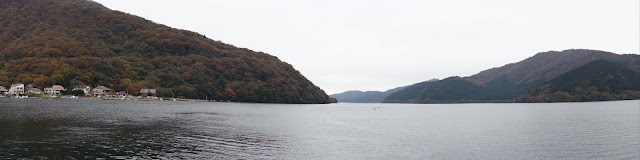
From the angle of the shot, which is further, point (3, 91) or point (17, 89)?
point (3, 91)

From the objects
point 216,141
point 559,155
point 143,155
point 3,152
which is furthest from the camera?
point 216,141

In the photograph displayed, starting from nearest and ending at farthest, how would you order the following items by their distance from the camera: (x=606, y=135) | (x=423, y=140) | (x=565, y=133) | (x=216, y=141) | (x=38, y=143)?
(x=38, y=143) → (x=216, y=141) → (x=423, y=140) → (x=606, y=135) → (x=565, y=133)

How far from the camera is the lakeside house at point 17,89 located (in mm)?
194250

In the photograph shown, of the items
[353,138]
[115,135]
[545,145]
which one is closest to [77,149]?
[115,135]

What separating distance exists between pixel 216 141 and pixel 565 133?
218ft

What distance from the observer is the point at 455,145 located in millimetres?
61812

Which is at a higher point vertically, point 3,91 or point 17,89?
point 17,89

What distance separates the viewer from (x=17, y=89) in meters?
196

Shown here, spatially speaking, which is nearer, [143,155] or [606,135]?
[143,155]

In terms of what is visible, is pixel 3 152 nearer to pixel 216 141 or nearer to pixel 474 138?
pixel 216 141

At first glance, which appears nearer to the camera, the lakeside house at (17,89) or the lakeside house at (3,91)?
the lakeside house at (17,89)

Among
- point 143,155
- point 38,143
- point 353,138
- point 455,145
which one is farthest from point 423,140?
point 38,143

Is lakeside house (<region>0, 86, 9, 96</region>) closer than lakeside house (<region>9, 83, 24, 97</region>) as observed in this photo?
No

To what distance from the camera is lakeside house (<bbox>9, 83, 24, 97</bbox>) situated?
194 metres
